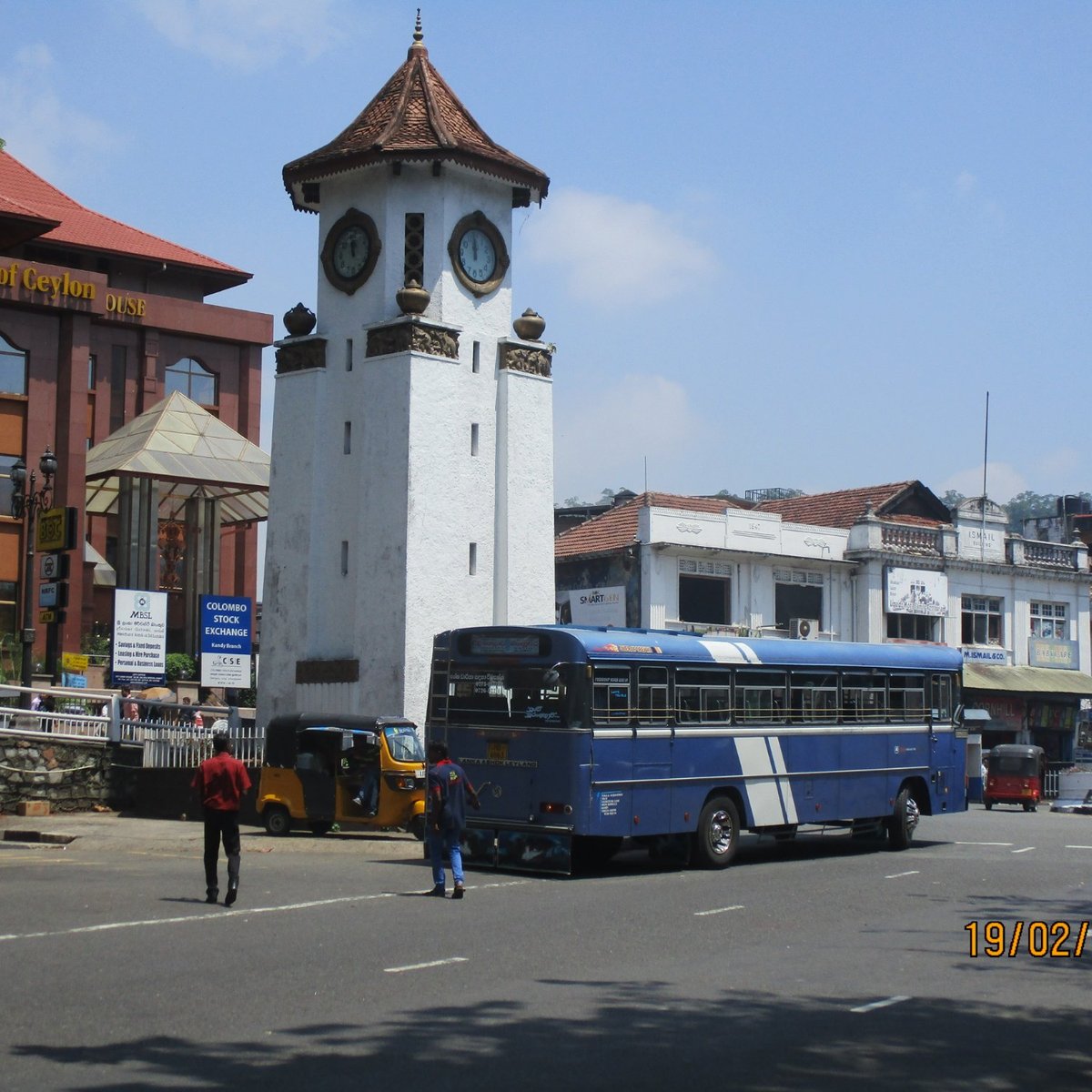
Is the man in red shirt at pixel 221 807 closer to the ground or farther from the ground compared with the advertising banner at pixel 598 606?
closer to the ground

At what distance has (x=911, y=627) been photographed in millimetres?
53938

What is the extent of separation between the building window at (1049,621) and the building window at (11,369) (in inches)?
1433

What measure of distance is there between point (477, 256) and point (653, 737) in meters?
16.4

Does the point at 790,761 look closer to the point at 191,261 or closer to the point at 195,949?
the point at 195,949

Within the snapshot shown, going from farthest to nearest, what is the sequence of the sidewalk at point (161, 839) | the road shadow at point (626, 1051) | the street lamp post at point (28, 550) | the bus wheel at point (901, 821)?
the street lamp post at point (28, 550)
the bus wheel at point (901, 821)
the sidewalk at point (161, 839)
the road shadow at point (626, 1051)

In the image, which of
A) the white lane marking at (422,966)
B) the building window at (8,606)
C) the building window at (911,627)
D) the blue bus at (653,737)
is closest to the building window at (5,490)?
the building window at (8,606)

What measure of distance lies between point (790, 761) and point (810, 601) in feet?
97.6

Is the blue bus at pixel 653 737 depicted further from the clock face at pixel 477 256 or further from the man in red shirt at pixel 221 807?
the clock face at pixel 477 256

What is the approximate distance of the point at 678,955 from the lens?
43.4 ft

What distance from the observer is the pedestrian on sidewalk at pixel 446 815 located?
57.2 ft

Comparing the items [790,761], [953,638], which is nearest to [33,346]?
[953,638]

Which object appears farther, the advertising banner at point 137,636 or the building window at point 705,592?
the building window at point 705,592

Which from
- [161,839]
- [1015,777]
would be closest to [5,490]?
[161,839]

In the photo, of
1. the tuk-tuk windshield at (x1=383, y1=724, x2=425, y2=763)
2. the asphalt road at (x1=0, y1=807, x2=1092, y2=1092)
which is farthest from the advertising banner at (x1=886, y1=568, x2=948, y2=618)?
the asphalt road at (x1=0, y1=807, x2=1092, y2=1092)
